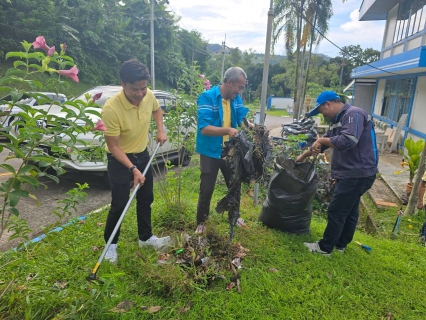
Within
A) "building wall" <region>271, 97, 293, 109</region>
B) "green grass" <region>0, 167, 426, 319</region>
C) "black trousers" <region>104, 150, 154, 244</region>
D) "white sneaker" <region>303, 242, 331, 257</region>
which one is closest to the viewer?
"green grass" <region>0, 167, 426, 319</region>

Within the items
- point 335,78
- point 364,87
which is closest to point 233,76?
point 364,87

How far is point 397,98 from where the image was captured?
38.5 feet

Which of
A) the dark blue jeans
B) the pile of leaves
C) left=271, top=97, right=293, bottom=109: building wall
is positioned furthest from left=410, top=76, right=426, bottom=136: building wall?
left=271, top=97, right=293, bottom=109: building wall

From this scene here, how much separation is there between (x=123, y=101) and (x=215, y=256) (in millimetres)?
Result: 1587

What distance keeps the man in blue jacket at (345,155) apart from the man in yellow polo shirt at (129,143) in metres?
1.63

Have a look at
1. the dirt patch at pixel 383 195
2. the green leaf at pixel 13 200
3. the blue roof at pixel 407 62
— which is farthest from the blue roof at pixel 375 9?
the green leaf at pixel 13 200

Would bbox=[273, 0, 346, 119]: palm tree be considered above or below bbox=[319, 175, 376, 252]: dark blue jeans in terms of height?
above

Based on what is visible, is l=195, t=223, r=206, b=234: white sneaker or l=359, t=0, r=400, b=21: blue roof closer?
l=195, t=223, r=206, b=234: white sneaker

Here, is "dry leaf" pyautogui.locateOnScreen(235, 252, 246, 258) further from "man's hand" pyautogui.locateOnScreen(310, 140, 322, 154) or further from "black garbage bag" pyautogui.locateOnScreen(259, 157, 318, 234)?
"man's hand" pyautogui.locateOnScreen(310, 140, 322, 154)

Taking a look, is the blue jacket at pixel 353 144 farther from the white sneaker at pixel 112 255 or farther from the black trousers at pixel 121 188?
the white sneaker at pixel 112 255

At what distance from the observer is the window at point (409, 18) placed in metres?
10.3

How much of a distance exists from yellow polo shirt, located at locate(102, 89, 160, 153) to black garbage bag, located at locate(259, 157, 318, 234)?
149 cm

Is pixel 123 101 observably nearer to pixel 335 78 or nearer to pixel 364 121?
pixel 364 121

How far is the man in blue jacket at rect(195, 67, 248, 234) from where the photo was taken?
286cm
